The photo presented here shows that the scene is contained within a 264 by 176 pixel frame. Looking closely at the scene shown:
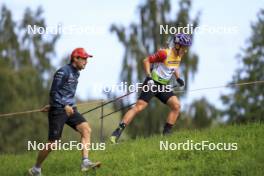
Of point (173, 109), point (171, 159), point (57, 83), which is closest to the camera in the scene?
point (57, 83)

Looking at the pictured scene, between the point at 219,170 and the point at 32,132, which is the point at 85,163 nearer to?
the point at 219,170

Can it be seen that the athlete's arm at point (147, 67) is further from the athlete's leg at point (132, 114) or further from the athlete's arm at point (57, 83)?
the athlete's arm at point (57, 83)

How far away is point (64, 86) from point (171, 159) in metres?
2.26

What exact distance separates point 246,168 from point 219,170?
17.2 inches

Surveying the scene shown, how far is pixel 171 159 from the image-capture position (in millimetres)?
11195

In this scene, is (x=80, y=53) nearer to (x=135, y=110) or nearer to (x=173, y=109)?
(x=135, y=110)

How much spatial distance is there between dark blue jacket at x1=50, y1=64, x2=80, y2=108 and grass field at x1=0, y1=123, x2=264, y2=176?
4.14ft

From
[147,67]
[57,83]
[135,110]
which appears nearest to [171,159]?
[135,110]

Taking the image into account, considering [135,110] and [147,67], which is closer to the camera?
[147,67]

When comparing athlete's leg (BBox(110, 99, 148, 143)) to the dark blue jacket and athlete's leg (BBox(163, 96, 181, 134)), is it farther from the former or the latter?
the dark blue jacket

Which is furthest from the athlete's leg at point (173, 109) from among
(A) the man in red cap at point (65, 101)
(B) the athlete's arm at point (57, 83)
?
(B) the athlete's arm at point (57, 83)

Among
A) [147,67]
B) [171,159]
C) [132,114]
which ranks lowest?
[171,159]

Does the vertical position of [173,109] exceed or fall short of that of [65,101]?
it falls short

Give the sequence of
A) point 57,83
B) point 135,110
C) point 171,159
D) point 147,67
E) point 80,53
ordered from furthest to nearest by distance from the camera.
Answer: point 135,110 → point 147,67 → point 171,159 → point 80,53 → point 57,83
